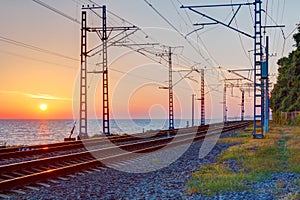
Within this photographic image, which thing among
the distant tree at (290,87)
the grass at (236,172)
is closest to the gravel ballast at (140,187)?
the grass at (236,172)

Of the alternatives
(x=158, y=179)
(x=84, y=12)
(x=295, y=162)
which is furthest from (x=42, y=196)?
(x=84, y=12)

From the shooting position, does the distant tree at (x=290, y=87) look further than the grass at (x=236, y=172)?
Yes

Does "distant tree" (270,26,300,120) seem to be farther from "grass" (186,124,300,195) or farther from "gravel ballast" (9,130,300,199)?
"gravel ballast" (9,130,300,199)

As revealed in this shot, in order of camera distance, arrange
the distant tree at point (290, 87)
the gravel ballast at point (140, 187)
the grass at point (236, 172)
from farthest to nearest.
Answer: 1. the distant tree at point (290, 87)
2. the grass at point (236, 172)
3. the gravel ballast at point (140, 187)

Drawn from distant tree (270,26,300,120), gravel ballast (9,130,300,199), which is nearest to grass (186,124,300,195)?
gravel ballast (9,130,300,199)

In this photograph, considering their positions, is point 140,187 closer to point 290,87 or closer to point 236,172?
point 236,172

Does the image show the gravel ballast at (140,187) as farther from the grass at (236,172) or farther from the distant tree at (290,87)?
the distant tree at (290,87)

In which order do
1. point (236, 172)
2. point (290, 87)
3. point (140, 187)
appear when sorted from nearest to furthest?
point (140, 187), point (236, 172), point (290, 87)

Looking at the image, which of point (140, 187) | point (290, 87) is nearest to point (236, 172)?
point (140, 187)

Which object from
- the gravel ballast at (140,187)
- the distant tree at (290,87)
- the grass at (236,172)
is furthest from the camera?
the distant tree at (290,87)

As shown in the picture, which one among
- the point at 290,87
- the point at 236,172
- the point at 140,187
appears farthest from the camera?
the point at 290,87

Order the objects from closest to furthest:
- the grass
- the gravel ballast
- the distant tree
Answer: the gravel ballast → the grass → the distant tree

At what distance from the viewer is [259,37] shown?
2966 centimetres

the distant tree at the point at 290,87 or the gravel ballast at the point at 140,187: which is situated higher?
the distant tree at the point at 290,87
